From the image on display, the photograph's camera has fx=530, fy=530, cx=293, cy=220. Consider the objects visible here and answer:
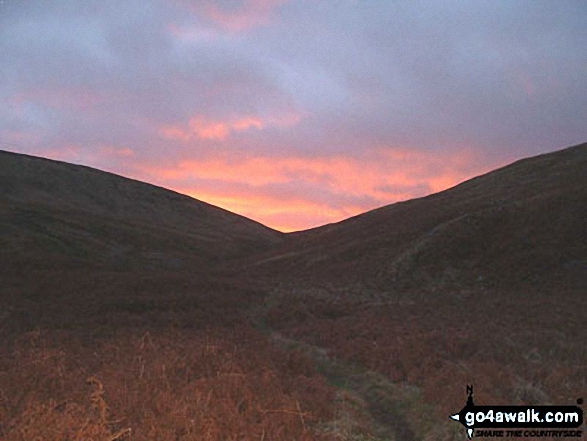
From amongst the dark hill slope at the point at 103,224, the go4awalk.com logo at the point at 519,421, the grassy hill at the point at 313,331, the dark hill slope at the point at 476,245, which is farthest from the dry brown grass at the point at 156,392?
the dark hill slope at the point at 103,224

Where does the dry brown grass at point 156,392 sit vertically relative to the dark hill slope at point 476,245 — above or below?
below

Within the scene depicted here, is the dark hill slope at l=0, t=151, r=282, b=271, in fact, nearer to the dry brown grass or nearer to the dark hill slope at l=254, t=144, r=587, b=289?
the dark hill slope at l=254, t=144, r=587, b=289

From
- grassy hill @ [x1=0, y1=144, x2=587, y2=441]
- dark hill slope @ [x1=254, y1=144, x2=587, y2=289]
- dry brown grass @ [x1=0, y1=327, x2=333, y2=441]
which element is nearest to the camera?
dry brown grass @ [x1=0, y1=327, x2=333, y2=441]

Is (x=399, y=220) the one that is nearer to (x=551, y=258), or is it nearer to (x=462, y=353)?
(x=551, y=258)

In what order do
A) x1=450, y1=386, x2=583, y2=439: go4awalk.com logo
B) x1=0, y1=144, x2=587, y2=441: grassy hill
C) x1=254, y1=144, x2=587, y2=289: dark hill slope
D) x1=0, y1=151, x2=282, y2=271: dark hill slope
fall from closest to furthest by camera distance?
x1=450, y1=386, x2=583, y2=439: go4awalk.com logo → x1=0, y1=144, x2=587, y2=441: grassy hill → x1=254, y1=144, x2=587, y2=289: dark hill slope → x1=0, y1=151, x2=282, y2=271: dark hill slope

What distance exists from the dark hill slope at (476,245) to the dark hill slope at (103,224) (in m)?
16.6

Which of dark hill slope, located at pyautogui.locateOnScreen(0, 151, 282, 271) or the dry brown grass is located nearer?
the dry brown grass

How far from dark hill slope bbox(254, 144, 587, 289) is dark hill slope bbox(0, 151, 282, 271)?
16.6 m

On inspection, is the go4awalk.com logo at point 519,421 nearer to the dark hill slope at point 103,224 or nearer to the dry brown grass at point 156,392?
the dry brown grass at point 156,392

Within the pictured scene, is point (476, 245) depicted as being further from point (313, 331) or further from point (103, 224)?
point (103, 224)

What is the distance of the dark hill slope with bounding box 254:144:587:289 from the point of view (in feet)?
121

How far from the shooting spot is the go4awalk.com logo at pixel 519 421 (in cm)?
1080

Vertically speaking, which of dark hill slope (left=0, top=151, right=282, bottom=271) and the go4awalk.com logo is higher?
dark hill slope (left=0, top=151, right=282, bottom=271)

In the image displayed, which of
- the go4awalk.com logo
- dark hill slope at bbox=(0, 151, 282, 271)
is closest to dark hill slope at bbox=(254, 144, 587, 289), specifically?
dark hill slope at bbox=(0, 151, 282, 271)
